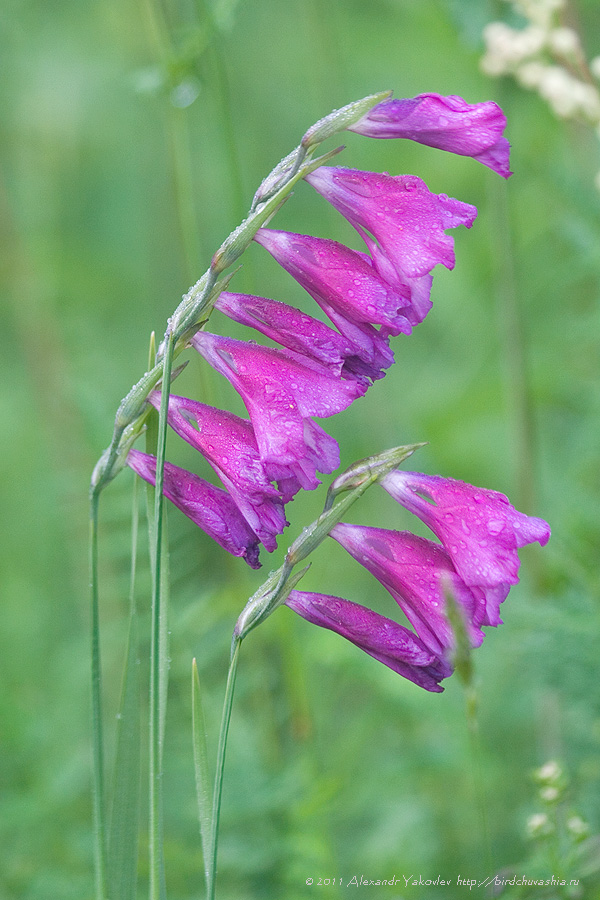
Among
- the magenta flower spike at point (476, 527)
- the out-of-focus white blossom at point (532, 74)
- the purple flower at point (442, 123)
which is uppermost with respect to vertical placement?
the out-of-focus white blossom at point (532, 74)

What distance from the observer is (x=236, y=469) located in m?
0.68

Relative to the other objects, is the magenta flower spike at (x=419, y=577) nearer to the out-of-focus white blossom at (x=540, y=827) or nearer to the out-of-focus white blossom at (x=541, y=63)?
the out-of-focus white blossom at (x=540, y=827)

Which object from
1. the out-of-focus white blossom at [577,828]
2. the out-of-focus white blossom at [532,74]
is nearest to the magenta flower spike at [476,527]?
the out-of-focus white blossom at [577,828]

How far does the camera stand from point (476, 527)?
68 cm

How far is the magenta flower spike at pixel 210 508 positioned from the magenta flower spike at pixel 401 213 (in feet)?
0.74

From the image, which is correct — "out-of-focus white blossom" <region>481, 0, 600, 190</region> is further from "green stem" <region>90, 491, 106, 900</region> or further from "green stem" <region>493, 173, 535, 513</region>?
"green stem" <region>90, 491, 106, 900</region>

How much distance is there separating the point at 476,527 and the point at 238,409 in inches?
61.8

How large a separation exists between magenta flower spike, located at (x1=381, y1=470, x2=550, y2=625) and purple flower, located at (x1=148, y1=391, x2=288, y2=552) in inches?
3.8

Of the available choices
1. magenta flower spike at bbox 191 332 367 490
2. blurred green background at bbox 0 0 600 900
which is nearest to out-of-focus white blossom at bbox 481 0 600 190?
blurred green background at bbox 0 0 600 900

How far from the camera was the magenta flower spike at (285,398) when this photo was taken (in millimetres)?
656

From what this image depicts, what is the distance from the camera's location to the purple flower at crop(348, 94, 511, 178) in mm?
661

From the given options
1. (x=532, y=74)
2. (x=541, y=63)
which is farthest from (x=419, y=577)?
(x=541, y=63)

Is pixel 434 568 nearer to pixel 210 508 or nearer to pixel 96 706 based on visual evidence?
pixel 210 508

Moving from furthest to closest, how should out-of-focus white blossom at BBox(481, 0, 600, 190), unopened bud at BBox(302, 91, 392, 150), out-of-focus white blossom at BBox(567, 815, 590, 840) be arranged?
out-of-focus white blossom at BBox(481, 0, 600, 190), out-of-focus white blossom at BBox(567, 815, 590, 840), unopened bud at BBox(302, 91, 392, 150)
